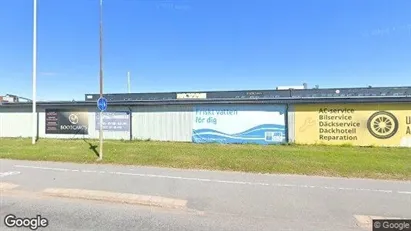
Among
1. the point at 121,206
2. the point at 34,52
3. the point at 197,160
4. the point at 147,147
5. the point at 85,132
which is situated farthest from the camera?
the point at 85,132

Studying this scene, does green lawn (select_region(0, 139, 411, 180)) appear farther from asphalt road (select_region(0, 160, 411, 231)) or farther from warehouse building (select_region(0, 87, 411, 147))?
warehouse building (select_region(0, 87, 411, 147))

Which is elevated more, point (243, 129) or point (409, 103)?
point (409, 103)

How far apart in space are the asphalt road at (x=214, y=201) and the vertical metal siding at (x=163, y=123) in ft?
28.6

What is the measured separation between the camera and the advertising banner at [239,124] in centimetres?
1722

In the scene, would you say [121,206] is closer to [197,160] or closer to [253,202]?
[253,202]

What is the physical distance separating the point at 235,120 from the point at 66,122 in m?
11.4

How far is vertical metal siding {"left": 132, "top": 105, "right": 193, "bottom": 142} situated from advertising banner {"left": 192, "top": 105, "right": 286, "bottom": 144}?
58 cm

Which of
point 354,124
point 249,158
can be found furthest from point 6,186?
point 354,124

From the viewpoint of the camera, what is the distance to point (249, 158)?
12156 mm

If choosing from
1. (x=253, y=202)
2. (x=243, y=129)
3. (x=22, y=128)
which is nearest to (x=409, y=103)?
(x=243, y=129)

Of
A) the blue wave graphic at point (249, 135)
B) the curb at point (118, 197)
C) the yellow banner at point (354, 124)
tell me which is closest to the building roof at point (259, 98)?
the yellow banner at point (354, 124)

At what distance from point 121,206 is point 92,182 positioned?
8.26 ft

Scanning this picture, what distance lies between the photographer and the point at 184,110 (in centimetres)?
1847

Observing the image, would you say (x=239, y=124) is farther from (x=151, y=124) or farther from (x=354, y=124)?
(x=354, y=124)
